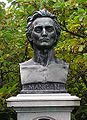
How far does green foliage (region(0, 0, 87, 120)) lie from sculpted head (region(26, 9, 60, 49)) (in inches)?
29.4

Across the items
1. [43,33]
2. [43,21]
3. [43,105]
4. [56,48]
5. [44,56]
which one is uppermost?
[43,21]

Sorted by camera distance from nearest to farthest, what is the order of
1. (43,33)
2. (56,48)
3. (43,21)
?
(43,33) → (43,21) → (56,48)

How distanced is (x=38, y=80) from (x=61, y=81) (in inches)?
12.0

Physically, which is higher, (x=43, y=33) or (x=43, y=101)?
(x=43, y=33)

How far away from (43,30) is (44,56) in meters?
0.36

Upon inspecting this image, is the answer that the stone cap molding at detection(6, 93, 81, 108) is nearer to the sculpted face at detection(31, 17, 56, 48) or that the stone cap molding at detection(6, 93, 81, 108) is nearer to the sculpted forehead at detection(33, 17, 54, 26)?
the sculpted face at detection(31, 17, 56, 48)

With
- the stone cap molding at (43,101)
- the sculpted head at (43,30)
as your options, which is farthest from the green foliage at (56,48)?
the stone cap molding at (43,101)

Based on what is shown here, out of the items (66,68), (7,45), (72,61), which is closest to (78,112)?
(72,61)

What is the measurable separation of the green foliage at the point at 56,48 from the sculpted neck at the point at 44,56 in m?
0.91

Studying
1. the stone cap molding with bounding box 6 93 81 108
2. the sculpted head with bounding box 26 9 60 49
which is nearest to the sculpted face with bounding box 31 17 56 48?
the sculpted head with bounding box 26 9 60 49

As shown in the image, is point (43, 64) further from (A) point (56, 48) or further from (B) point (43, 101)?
(A) point (56, 48)

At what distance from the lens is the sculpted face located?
5.06 m

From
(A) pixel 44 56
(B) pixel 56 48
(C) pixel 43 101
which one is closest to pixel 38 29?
(A) pixel 44 56

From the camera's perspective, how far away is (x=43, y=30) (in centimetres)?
507
